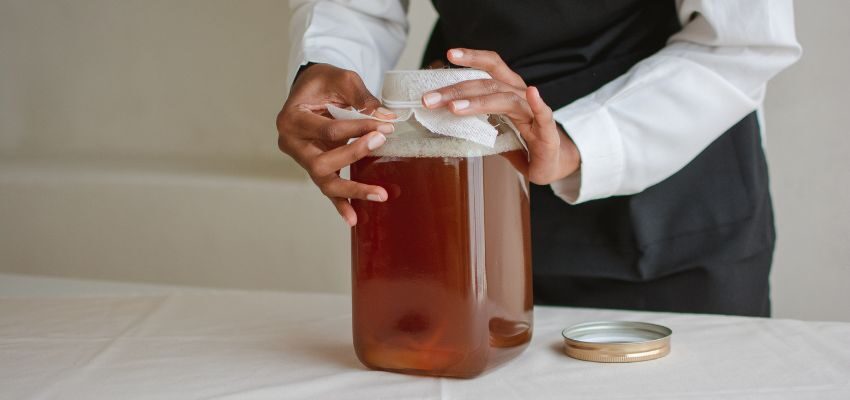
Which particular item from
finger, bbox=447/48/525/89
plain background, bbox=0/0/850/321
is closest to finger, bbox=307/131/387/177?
finger, bbox=447/48/525/89

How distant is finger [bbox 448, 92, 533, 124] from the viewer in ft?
2.45

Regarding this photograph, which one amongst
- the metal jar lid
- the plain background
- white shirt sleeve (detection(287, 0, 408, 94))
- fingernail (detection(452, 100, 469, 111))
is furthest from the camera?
the plain background

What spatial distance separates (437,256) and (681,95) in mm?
490

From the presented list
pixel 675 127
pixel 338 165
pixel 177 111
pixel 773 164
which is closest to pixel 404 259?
pixel 338 165

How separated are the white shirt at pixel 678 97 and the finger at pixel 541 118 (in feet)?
0.52

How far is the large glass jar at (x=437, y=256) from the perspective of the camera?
2.53ft

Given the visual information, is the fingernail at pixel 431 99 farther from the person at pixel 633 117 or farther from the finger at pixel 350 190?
the person at pixel 633 117

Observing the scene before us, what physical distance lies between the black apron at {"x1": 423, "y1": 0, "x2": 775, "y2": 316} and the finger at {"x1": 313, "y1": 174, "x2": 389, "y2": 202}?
0.50m

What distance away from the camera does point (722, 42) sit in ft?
3.72

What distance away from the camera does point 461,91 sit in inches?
30.0

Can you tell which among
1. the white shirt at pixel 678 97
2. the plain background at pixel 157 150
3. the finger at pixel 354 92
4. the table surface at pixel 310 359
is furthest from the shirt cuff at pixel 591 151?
the plain background at pixel 157 150

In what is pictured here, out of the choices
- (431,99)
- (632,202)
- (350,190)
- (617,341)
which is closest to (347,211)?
(350,190)

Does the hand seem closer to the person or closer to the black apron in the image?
the person

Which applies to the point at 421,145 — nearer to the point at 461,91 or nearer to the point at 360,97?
the point at 461,91
